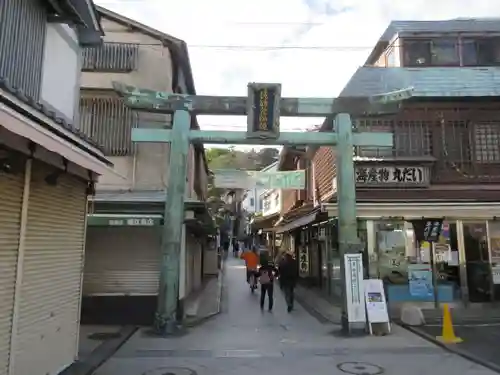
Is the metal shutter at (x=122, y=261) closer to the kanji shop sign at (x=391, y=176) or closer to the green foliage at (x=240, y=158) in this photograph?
the kanji shop sign at (x=391, y=176)

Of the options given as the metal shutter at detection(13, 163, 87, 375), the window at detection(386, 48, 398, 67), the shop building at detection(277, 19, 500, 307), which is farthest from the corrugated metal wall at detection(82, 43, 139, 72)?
the window at detection(386, 48, 398, 67)

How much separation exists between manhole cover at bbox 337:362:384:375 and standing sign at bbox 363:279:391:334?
282 centimetres

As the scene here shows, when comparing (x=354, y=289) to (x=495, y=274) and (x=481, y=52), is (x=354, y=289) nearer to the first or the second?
(x=495, y=274)

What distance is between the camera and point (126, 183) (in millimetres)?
12859

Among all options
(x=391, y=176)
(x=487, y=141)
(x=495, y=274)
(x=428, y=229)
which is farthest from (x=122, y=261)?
(x=487, y=141)

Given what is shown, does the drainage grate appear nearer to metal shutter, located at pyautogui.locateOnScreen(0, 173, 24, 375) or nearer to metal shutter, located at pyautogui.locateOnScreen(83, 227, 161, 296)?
metal shutter, located at pyautogui.locateOnScreen(83, 227, 161, 296)

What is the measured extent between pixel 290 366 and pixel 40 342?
13.8ft

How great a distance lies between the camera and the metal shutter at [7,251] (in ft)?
18.1

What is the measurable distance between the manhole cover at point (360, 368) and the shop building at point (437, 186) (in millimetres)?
6308

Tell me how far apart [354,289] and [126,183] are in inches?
267

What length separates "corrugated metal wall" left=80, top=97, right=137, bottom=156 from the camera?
12.9 meters

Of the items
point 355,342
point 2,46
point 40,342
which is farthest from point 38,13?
point 355,342

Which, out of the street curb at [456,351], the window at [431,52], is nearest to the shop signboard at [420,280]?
the street curb at [456,351]

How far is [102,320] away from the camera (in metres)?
12.1
